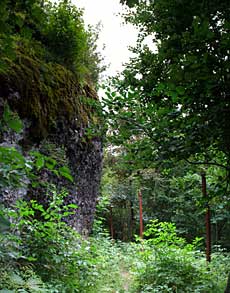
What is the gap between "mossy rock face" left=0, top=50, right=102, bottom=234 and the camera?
124 inches

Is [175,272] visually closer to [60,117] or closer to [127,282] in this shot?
[127,282]

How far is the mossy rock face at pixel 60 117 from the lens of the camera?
124 inches

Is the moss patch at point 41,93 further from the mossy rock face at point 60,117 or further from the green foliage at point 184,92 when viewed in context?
the green foliage at point 184,92

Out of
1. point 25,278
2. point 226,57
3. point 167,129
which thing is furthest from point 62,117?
point 226,57

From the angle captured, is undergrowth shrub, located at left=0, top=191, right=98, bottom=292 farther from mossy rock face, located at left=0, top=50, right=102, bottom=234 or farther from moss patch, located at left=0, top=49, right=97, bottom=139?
moss patch, located at left=0, top=49, right=97, bottom=139

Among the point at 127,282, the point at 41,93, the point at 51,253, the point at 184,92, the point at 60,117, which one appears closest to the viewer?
the point at 184,92

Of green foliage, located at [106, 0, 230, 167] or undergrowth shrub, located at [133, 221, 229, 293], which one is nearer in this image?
green foliage, located at [106, 0, 230, 167]

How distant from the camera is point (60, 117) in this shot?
13.1ft

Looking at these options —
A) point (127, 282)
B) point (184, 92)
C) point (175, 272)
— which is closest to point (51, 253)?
point (175, 272)

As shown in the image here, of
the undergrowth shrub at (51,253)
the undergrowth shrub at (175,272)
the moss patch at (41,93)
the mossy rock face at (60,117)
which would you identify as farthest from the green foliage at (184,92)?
the undergrowth shrub at (175,272)

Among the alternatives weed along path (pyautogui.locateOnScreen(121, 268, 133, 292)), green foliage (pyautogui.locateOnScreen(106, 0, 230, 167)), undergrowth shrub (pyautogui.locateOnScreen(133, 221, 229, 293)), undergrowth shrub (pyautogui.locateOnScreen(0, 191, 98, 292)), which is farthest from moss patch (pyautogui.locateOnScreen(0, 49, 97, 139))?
weed along path (pyautogui.locateOnScreen(121, 268, 133, 292))

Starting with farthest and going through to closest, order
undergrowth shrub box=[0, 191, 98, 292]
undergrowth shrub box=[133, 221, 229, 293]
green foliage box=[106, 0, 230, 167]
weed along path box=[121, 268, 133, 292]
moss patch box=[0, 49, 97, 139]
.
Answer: weed along path box=[121, 268, 133, 292] → undergrowth shrub box=[133, 221, 229, 293] → moss patch box=[0, 49, 97, 139] → undergrowth shrub box=[0, 191, 98, 292] → green foliage box=[106, 0, 230, 167]

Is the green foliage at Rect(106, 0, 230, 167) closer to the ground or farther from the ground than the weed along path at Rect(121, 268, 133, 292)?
farther from the ground

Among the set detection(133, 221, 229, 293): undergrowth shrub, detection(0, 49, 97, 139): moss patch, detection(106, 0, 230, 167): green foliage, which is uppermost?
detection(0, 49, 97, 139): moss patch
